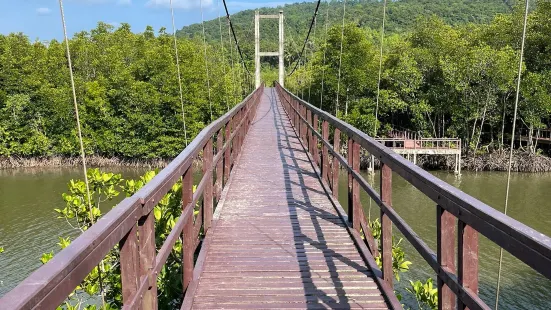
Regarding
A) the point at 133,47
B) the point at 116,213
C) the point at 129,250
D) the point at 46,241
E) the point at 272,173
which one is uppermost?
the point at 133,47

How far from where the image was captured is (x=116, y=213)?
51.9 inches

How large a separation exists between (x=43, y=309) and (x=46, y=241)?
15951 mm

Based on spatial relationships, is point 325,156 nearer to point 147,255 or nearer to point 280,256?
point 280,256

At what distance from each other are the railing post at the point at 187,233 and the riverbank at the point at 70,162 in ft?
94.2

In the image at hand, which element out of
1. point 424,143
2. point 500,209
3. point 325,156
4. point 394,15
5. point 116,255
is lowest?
point 500,209

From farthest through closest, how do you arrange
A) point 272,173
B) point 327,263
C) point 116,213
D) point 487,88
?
point 487,88 < point 272,173 < point 327,263 < point 116,213

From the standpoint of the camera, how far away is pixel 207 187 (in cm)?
351

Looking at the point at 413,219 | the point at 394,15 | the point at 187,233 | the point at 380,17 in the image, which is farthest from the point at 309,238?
the point at 394,15

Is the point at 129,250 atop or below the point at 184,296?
atop

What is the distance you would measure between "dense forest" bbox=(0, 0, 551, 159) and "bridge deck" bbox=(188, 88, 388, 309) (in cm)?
2112

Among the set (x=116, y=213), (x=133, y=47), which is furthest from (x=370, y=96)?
(x=116, y=213)

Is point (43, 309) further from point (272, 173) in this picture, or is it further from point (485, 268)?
point (485, 268)

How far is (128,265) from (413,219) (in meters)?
15.4

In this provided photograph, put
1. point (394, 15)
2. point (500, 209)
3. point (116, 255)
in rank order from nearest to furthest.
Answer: point (116, 255), point (500, 209), point (394, 15)
